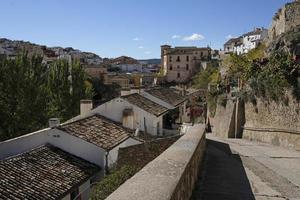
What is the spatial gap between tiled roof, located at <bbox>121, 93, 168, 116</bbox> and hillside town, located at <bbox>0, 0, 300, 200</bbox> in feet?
0.38

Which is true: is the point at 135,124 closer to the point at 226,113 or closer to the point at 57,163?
the point at 57,163

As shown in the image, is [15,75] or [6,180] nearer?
[6,180]

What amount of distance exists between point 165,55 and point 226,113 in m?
75.3

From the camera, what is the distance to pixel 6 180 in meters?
12.4

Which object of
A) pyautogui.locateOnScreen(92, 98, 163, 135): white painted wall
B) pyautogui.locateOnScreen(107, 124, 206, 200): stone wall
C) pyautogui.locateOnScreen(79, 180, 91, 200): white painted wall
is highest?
pyautogui.locateOnScreen(107, 124, 206, 200): stone wall

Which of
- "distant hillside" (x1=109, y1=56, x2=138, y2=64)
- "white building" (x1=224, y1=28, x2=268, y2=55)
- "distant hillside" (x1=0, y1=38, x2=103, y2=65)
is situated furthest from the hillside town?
"distant hillside" (x1=109, y1=56, x2=138, y2=64)

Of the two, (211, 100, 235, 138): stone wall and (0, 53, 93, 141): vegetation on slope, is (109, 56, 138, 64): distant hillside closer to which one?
(0, 53, 93, 141): vegetation on slope

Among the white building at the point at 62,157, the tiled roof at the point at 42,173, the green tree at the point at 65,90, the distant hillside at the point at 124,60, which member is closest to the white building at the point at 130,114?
the white building at the point at 62,157

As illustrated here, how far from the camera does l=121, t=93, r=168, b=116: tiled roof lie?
21.3 meters

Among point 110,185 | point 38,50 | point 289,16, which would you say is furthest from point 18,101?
point 38,50

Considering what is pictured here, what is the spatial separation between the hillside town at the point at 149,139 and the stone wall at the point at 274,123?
0.05 metres

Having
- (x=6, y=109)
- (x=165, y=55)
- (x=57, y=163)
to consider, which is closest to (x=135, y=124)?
(x=57, y=163)

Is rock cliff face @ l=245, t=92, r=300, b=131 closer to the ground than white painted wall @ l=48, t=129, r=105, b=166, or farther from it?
farther from it

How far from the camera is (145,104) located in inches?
886
